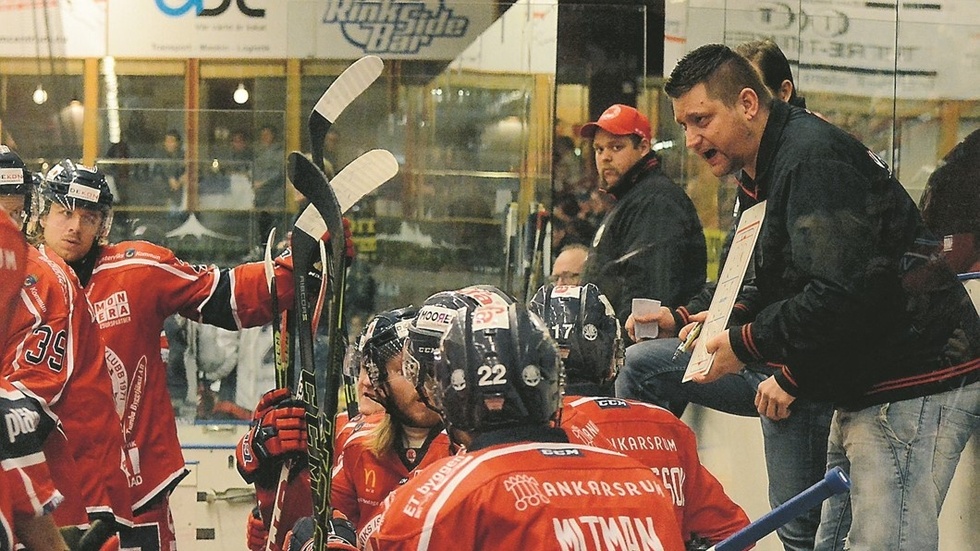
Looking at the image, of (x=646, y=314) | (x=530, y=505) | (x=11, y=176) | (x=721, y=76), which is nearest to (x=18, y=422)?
(x=11, y=176)

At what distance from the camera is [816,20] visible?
3.42m

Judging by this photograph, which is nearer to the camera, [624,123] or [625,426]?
[625,426]

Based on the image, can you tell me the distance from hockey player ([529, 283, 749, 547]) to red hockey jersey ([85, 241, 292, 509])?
3.35 feet

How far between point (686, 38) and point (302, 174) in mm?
2706

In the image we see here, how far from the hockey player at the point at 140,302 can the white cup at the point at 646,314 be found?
2.85 ft

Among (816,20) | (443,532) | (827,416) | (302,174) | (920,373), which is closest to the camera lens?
(443,532)

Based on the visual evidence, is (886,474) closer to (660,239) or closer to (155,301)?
(660,239)

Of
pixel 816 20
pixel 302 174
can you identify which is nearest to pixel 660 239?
pixel 816 20

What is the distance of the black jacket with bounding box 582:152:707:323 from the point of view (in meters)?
3.71

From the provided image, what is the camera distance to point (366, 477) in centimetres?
260

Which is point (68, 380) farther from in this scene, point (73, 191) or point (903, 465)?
point (903, 465)

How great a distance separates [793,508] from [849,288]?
2.12 feet

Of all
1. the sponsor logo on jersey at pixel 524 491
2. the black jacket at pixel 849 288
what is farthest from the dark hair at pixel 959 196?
the sponsor logo on jersey at pixel 524 491

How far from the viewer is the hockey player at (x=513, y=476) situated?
5.24 feet
